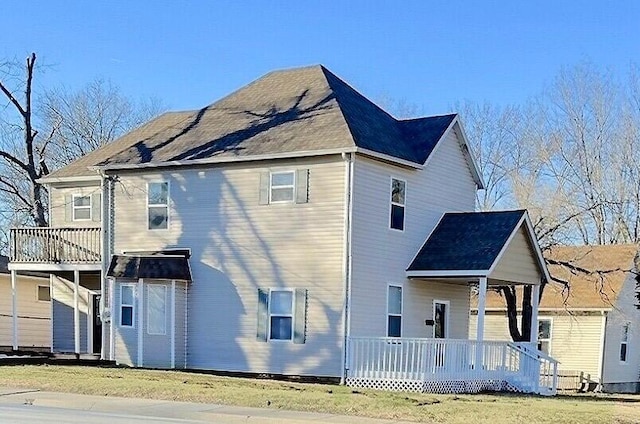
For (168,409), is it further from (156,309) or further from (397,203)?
(397,203)

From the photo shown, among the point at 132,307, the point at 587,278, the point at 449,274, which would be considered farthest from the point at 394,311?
the point at 587,278

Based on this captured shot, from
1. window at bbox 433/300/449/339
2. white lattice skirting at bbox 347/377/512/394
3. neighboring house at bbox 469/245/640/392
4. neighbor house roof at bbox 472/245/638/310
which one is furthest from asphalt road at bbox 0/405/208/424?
neighboring house at bbox 469/245/640/392

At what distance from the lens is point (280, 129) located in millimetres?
25062

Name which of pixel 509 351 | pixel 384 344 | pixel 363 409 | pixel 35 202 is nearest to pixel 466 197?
pixel 509 351

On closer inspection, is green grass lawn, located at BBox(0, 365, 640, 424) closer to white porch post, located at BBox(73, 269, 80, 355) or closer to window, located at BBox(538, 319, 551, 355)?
white porch post, located at BBox(73, 269, 80, 355)

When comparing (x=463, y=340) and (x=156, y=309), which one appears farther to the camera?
(x=156, y=309)

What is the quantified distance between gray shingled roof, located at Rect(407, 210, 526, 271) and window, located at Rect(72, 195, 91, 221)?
11.7 meters

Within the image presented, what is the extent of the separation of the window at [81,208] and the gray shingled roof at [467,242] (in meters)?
11.7

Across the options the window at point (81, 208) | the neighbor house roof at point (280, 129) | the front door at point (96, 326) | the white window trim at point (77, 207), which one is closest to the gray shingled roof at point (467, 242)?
the neighbor house roof at point (280, 129)

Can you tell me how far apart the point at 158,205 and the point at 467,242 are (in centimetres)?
939

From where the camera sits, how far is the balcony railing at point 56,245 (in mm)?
27953

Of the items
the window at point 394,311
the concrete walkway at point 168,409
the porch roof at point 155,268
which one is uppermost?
the porch roof at point 155,268

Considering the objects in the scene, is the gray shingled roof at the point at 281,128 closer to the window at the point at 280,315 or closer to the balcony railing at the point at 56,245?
the balcony railing at the point at 56,245

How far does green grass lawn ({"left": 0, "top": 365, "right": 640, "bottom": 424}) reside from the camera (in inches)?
617
